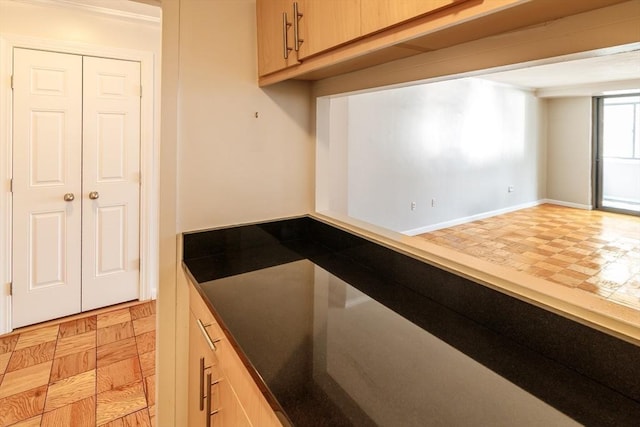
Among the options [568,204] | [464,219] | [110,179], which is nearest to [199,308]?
[110,179]

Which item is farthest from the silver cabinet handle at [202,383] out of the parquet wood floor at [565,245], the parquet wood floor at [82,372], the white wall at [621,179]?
the white wall at [621,179]

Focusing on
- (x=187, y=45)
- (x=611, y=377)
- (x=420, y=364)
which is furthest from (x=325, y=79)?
(x=611, y=377)

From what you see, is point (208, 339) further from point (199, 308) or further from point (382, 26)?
point (382, 26)

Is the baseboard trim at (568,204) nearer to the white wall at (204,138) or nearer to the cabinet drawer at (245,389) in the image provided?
the white wall at (204,138)

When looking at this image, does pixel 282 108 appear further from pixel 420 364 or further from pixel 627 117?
pixel 627 117

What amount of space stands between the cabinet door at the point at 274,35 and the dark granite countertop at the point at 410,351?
0.77 metres

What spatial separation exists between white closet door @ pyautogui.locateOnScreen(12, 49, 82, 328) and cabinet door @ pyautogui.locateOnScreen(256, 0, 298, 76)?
1952 mm

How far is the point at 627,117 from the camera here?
22.3 feet

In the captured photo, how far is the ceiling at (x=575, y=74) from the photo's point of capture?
4305 mm

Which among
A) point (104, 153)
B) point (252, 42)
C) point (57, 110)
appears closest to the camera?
point (252, 42)

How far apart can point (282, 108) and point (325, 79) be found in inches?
9.0

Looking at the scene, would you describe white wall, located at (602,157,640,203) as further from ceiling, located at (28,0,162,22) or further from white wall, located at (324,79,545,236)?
ceiling, located at (28,0,162,22)

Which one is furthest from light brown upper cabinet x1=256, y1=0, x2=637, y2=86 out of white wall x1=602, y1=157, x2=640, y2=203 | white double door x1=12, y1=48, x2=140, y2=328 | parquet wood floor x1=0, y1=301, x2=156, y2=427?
white wall x1=602, y1=157, x2=640, y2=203

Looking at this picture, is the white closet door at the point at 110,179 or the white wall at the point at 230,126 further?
the white closet door at the point at 110,179
